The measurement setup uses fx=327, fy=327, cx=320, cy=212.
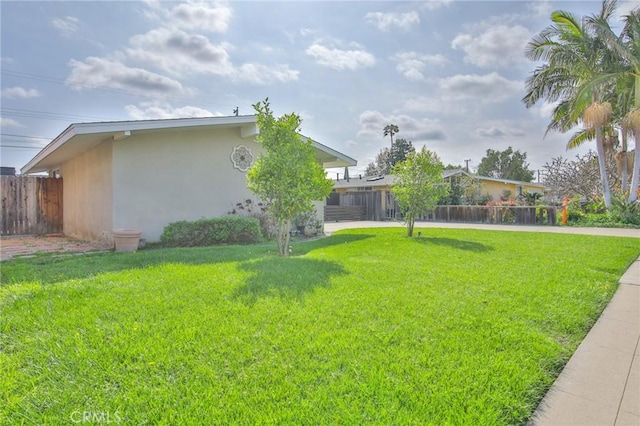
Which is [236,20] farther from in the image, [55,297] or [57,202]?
[57,202]

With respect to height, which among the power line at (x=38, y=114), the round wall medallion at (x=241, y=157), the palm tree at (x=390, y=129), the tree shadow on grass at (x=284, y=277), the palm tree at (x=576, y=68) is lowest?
the tree shadow on grass at (x=284, y=277)

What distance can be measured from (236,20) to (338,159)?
6227 millimetres

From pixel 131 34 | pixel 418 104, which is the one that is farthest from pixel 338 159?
pixel 131 34

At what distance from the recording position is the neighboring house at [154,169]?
8125mm

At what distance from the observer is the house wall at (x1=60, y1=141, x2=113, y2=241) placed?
27.8 feet

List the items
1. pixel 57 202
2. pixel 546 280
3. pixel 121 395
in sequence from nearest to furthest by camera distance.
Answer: pixel 121 395 < pixel 546 280 < pixel 57 202

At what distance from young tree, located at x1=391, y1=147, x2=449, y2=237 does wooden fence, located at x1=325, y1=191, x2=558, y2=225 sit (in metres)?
7.36

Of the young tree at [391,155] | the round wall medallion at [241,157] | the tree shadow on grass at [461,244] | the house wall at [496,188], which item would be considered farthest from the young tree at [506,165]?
the round wall medallion at [241,157]

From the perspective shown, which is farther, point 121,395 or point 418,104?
point 418,104

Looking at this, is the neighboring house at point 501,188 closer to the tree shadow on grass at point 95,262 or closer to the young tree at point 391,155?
the young tree at point 391,155

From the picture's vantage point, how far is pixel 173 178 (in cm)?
907

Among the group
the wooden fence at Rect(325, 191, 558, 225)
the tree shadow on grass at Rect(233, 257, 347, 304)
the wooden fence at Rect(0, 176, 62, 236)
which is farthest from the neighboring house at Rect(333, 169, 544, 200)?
the tree shadow on grass at Rect(233, 257, 347, 304)

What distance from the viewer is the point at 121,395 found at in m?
2.03

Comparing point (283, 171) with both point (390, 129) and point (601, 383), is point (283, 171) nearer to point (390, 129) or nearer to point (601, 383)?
point (601, 383)
